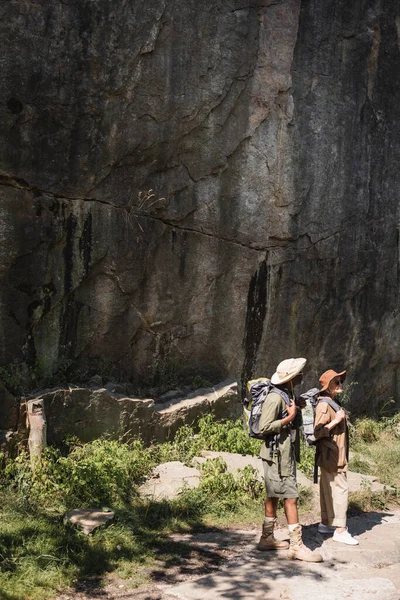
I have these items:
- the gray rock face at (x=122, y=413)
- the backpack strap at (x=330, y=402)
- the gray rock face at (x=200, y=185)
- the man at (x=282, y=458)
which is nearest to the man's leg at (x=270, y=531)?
the man at (x=282, y=458)

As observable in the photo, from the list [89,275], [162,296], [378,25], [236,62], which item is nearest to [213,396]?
[162,296]

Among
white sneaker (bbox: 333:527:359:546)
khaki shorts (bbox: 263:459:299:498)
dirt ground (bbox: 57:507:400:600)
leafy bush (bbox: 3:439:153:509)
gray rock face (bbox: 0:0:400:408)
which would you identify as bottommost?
dirt ground (bbox: 57:507:400:600)

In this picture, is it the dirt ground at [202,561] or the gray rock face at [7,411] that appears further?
the gray rock face at [7,411]

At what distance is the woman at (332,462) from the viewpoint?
21.7 ft

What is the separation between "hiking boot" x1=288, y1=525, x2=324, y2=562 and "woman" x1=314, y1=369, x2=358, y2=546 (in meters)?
0.66

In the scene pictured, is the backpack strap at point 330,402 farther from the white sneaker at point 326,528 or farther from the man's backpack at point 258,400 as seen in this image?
the white sneaker at point 326,528

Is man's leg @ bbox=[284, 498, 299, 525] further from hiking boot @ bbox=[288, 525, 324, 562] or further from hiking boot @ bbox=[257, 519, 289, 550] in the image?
hiking boot @ bbox=[257, 519, 289, 550]

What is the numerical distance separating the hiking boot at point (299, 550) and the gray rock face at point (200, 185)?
3476 millimetres

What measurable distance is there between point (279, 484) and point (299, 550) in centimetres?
54

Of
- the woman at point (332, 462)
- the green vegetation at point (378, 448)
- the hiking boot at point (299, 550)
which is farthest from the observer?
the green vegetation at point (378, 448)

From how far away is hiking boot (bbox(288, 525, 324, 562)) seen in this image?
5.93 meters

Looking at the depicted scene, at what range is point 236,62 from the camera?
367 inches

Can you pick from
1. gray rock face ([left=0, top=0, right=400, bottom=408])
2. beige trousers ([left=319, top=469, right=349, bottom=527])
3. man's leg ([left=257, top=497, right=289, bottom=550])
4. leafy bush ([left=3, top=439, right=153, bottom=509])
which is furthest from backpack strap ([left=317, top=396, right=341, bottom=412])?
gray rock face ([left=0, top=0, right=400, bottom=408])

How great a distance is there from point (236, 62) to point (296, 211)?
2.11 metres
